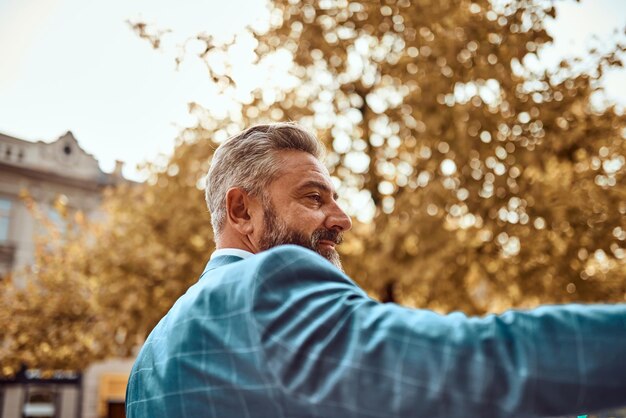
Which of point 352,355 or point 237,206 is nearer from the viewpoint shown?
point 352,355

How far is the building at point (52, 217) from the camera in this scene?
1845cm

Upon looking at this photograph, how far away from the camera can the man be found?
816 mm

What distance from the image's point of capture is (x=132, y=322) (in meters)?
9.96

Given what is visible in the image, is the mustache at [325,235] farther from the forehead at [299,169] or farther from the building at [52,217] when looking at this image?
the building at [52,217]

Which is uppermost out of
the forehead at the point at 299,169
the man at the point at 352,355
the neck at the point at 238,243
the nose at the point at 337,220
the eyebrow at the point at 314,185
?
the forehead at the point at 299,169

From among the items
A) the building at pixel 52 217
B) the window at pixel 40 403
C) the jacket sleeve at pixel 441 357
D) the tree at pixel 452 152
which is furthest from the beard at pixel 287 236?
the window at pixel 40 403

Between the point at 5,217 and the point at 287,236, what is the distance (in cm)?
1963

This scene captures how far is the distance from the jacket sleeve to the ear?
2.13 ft

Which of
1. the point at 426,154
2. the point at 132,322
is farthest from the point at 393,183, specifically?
the point at 132,322

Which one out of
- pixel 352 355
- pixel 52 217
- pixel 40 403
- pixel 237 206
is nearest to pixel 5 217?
pixel 52 217

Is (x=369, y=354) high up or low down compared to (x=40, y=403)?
up

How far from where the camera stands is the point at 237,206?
5.42ft

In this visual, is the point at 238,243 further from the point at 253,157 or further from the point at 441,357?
the point at 441,357

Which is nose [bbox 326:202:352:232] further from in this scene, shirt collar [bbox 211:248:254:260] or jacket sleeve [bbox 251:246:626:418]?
jacket sleeve [bbox 251:246:626:418]
